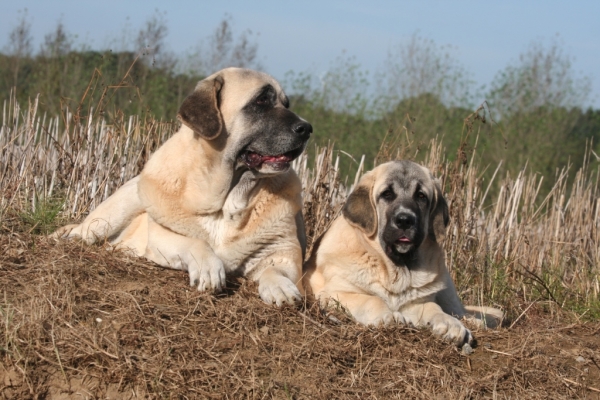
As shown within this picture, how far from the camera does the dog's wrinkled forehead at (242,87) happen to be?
477cm

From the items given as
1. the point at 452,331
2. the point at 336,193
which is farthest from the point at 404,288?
the point at 336,193

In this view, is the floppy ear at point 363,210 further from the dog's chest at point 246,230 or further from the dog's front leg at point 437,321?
the dog's front leg at point 437,321

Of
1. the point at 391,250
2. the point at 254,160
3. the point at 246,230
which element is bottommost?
the point at 246,230

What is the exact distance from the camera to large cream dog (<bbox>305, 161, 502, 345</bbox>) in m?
4.57

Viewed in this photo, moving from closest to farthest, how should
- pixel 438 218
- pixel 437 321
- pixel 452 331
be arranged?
pixel 452 331, pixel 437 321, pixel 438 218

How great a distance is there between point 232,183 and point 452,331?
1698mm

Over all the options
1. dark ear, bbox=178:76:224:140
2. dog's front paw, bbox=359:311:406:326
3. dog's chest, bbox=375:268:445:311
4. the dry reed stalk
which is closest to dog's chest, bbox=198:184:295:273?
dark ear, bbox=178:76:224:140

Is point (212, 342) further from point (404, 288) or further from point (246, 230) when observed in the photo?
point (404, 288)

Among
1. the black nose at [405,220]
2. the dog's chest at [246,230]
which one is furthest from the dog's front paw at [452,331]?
the dog's chest at [246,230]

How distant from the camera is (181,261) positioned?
4.67m

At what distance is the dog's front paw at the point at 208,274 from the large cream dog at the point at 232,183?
103 millimetres

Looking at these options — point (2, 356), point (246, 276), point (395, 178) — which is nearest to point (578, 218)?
point (395, 178)

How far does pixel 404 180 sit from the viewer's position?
4773 millimetres

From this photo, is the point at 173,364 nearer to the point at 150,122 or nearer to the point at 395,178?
the point at 395,178
